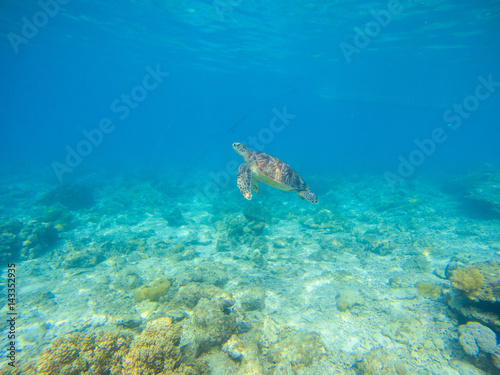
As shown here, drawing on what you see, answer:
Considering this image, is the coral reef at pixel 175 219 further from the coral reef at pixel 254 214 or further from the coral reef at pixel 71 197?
the coral reef at pixel 71 197

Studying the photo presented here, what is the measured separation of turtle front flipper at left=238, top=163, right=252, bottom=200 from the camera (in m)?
6.57

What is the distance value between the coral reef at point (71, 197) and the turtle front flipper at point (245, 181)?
1403cm

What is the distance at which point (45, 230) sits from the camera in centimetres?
995

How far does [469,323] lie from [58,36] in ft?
160

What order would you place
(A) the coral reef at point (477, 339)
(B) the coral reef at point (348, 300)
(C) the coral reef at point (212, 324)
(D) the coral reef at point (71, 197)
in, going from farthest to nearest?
(D) the coral reef at point (71, 197) → (B) the coral reef at point (348, 300) → (C) the coral reef at point (212, 324) → (A) the coral reef at point (477, 339)

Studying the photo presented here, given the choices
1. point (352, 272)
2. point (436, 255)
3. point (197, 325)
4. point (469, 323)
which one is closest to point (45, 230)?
point (197, 325)

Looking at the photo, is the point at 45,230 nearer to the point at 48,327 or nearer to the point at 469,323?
the point at 48,327

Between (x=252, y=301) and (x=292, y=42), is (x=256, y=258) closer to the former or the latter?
(x=252, y=301)

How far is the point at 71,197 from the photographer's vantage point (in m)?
15.8

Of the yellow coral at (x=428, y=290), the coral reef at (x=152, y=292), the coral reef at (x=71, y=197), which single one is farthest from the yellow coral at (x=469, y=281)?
the coral reef at (x=71, y=197)

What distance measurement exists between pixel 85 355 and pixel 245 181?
5.20m

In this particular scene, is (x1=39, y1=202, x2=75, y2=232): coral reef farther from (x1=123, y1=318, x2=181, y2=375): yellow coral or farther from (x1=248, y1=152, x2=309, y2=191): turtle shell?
(x1=123, y1=318, x2=181, y2=375): yellow coral

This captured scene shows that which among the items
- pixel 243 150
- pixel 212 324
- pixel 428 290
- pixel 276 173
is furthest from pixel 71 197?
pixel 428 290

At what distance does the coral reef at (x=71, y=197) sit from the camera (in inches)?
615
